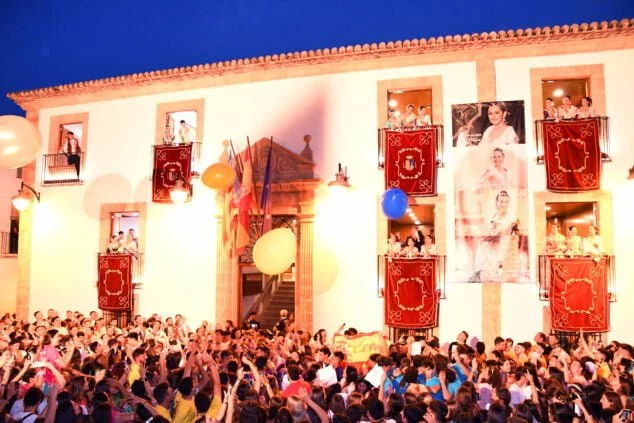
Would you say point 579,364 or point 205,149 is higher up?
point 205,149

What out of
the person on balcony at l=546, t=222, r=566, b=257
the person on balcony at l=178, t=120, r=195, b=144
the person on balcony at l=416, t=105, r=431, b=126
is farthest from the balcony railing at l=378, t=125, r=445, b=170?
the person on balcony at l=178, t=120, r=195, b=144

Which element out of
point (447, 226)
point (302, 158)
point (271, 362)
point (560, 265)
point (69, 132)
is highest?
point (69, 132)

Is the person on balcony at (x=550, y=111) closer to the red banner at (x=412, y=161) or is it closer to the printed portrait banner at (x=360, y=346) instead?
the red banner at (x=412, y=161)

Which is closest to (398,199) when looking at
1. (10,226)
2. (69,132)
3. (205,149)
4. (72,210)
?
(205,149)

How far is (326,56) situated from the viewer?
12.7m

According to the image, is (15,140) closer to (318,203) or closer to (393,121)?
(318,203)

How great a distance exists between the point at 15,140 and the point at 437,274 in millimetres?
8323

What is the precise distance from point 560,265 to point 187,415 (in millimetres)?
8546

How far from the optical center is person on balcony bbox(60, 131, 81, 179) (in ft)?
48.9

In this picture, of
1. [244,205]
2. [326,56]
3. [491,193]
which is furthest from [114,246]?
[491,193]

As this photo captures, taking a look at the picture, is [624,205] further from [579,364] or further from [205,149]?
[205,149]

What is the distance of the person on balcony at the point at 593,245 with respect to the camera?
10979 millimetres

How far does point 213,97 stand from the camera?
45.3 ft

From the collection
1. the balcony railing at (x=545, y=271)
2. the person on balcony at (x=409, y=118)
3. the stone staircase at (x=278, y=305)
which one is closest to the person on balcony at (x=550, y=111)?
the person on balcony at (x=409, y=118)
